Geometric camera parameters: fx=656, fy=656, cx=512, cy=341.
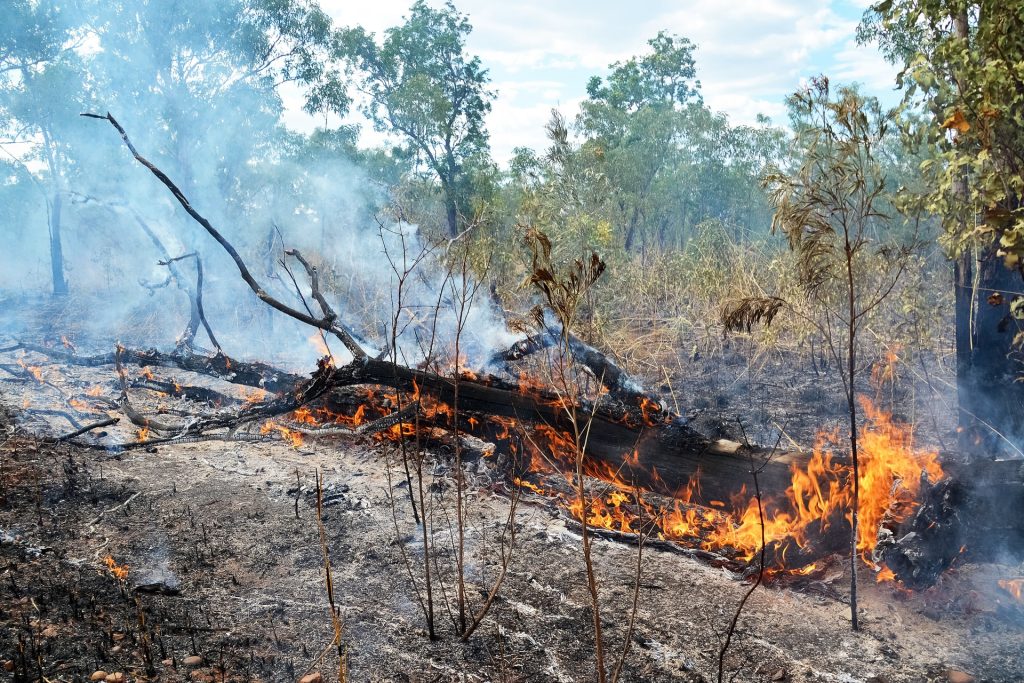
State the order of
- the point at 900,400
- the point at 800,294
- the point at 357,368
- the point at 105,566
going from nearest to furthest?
the point at 105,566 < the point at 357,368 < the point at 900,400 < the point at 800,294

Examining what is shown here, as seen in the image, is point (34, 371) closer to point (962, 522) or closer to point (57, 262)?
point (962, 522)

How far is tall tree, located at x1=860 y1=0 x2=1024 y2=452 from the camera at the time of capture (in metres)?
3.69

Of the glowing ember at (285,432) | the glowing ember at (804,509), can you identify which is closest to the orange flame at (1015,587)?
the glowing ember at (804,509)

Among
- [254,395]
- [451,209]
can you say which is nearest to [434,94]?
[451,209]

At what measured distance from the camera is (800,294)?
8656 millimetres

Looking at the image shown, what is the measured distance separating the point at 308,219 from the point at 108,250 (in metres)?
8.41

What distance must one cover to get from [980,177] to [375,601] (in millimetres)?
4565

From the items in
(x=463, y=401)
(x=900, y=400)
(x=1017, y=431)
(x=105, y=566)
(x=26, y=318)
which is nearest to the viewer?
(x=105, y=566)

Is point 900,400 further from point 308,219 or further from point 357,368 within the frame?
point 308,219

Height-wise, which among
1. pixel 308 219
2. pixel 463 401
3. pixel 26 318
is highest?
pixel 308 219

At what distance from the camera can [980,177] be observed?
4.23 meters

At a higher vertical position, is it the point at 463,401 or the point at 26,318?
the point at 26,318

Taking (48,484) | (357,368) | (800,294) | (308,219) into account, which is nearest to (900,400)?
(800,294)

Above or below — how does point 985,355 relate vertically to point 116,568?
above
